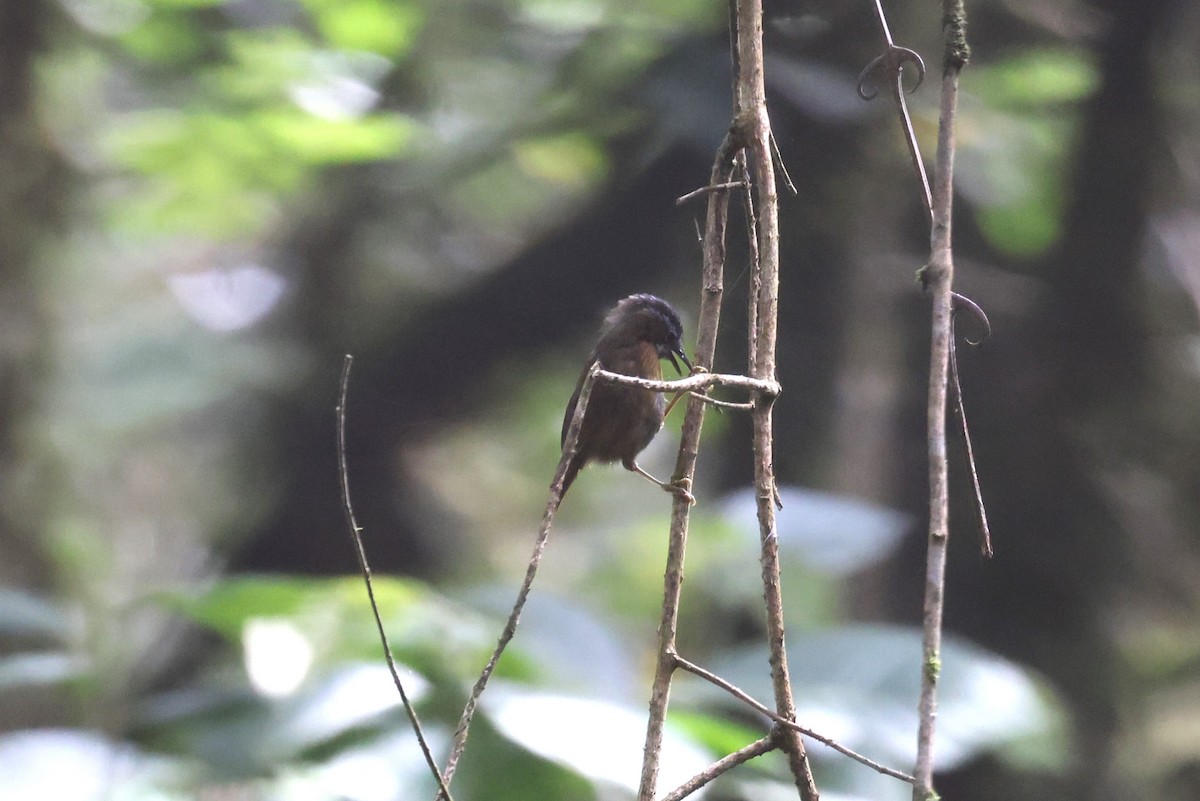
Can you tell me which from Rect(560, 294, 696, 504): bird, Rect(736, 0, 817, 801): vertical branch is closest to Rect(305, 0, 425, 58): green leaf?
Rect(560, 294, 696, 504): bird

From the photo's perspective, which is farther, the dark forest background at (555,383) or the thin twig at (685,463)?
the dark forest background at (555,383)

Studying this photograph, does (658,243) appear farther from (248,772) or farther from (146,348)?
(146,348)

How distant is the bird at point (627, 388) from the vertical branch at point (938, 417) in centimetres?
89

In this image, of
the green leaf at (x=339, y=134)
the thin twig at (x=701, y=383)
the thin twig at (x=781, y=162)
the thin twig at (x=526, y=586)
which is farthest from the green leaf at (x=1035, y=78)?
the thin twig at (x=526, y=586)

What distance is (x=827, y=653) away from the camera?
11.1 ft

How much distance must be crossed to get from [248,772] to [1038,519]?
2.96 m

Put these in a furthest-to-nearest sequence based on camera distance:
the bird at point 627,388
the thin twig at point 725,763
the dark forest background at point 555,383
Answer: the dark forest background at point 555,383
the bird at point 627,388
the thin twig at point 725,763

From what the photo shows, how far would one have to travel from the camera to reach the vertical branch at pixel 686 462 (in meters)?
1.37

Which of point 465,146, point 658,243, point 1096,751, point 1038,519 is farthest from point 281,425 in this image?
point 1096,751

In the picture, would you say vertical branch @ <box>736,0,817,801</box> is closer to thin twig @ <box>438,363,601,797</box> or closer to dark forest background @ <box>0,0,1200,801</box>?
thin twig @ <box>438,363,601,797</box>

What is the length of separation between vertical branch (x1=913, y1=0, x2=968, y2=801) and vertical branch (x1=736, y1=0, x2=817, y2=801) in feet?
0.58

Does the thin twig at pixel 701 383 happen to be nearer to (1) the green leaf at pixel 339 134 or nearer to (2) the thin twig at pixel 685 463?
(2) the thin twig at pixel 685 463

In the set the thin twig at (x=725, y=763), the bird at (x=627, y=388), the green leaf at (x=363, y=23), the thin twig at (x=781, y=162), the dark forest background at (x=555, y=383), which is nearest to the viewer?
the thin twig at (x=725, y=763)

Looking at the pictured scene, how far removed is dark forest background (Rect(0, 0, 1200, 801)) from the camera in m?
3.04
